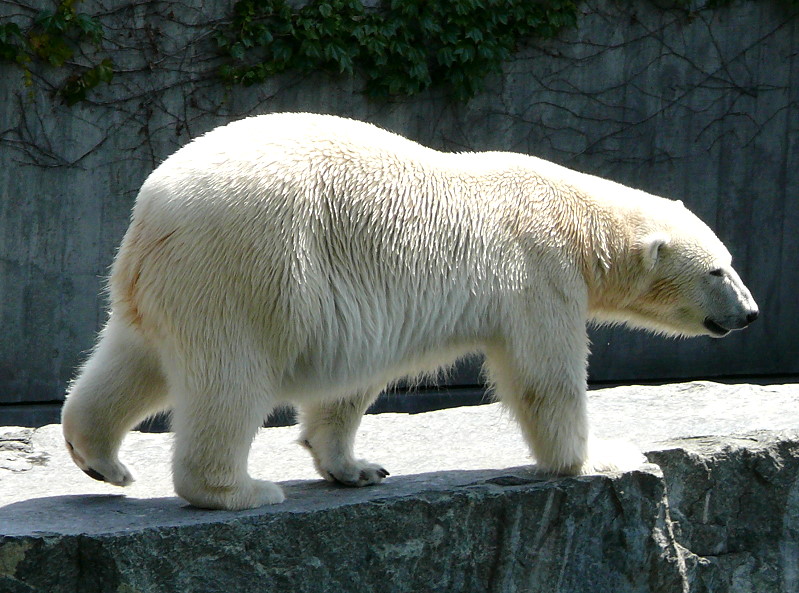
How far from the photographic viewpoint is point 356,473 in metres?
4.13

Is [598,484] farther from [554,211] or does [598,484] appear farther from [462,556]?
[554,211]

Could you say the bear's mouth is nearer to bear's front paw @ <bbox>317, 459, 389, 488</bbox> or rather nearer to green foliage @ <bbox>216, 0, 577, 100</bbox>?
bear's front paw @ <bbox>317, 459, 389, 488</bbox>

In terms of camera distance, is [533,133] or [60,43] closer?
[60,43]

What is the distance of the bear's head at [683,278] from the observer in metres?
4.26

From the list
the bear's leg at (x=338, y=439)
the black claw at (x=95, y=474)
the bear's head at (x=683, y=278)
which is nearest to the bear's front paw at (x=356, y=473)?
the bear's leg at (x=338, y=439)

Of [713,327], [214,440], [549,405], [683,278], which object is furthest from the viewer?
[713,327]

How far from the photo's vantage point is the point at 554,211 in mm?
4074

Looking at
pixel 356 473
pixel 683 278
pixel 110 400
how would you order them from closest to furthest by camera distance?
pixel 110 400 < pixel 356 473 < pixel 683 278

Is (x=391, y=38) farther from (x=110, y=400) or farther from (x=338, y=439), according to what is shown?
(x=110, y=400)

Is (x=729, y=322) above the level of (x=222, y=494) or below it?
above

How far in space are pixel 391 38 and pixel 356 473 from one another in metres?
4.42

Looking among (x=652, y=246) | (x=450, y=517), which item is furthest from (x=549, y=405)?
(x=652, y=246)

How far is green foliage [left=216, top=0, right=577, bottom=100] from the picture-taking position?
7.49m

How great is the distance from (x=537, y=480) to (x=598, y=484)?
233 millimetres
